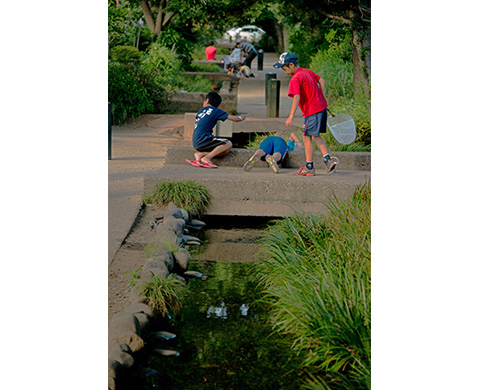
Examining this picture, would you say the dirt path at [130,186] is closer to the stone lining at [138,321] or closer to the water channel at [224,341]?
the stone lining at [138,321]

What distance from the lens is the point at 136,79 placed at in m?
14.3

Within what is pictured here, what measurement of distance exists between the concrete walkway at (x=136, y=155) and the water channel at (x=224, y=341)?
96 centimetres

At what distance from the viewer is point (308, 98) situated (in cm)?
746

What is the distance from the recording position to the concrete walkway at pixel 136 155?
6.88m

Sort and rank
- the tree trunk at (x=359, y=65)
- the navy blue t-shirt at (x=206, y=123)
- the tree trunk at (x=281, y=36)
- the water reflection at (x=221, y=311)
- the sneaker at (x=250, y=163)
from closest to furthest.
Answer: the water reflection at (x=221, y=311) → the sneaker at (x=250, y=163) → the navy blue t-shirt at (x=206, y=123) → the tree trunk at (x=359, y=65) → the tree trunk at (x=281, y=36)

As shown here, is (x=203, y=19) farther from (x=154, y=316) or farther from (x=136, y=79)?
(x=154, y=316)

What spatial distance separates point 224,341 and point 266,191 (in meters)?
3.15

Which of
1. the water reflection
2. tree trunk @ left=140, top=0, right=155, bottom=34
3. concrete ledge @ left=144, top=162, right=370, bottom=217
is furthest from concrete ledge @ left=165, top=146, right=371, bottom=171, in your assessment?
tree trunk @ left=140, top=0, right=155, bottom=34

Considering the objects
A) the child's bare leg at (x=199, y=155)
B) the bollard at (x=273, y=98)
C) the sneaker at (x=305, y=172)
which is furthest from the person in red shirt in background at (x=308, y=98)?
the bollard at (x=273, y=98)

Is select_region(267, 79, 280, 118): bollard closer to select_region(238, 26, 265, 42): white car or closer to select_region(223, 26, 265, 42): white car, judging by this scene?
select_region(223, 26, 265, 42): white car

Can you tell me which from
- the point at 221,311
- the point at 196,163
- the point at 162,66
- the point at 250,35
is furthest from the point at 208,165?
the point at 250,35

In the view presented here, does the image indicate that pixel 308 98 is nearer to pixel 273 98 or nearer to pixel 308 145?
pixel 308 145

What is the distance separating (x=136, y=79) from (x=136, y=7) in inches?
274
